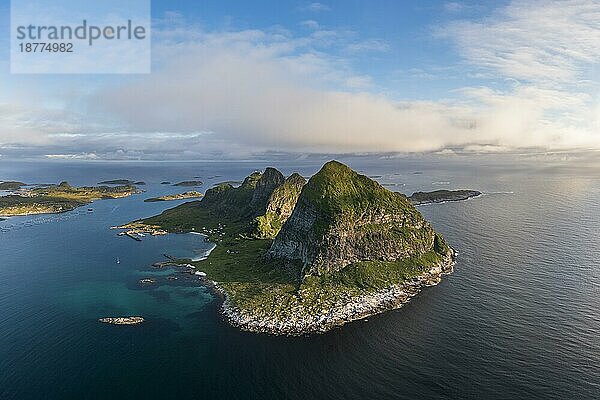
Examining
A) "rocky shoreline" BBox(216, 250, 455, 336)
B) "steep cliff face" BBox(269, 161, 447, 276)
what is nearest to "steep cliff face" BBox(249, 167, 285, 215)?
"steep cliff face" BBox(269, 161, 447, 276)

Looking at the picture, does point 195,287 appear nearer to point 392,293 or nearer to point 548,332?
point 392,293

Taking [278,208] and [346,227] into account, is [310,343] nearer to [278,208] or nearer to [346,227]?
[346,227]

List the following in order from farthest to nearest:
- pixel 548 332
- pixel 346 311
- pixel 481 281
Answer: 1. pixel 481 281
2. pixel 346 311
3. pixel 548 332

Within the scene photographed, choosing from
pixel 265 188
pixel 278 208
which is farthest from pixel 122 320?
pixel 265 188

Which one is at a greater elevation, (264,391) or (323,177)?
(323,177)

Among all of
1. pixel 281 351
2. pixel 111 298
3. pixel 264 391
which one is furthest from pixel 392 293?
pixel 111 298

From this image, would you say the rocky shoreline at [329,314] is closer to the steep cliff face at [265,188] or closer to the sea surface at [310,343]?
the sea surface at [310,343]

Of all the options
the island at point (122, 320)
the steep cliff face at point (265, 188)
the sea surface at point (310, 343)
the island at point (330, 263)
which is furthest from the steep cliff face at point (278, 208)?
the island at point (122, 320)
